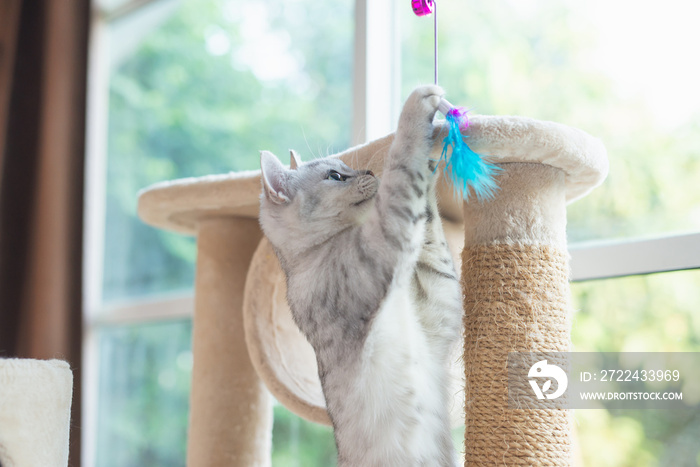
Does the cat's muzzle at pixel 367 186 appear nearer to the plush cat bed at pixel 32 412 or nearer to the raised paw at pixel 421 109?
the raised paw at pixel 421 109

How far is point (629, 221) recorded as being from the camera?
4.74 feet

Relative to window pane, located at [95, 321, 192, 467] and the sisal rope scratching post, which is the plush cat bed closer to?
the sisal rope scratching post

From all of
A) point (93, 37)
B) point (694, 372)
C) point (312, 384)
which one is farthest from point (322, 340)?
point (93, 37)

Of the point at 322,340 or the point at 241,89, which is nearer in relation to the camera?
the point at 322,340

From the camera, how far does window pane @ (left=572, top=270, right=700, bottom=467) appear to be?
1.32m

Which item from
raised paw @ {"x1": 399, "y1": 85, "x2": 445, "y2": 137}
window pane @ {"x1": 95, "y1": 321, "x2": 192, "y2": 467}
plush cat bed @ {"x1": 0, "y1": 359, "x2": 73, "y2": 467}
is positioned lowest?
window pane @ {"x1": 95, "y1": 321, "x2": 192, "y2": 467}

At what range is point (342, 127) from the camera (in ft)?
6.75

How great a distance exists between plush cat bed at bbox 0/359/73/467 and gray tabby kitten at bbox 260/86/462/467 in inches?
15.8

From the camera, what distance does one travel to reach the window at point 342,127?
4.55 feet

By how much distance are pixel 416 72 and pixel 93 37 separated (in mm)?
1757

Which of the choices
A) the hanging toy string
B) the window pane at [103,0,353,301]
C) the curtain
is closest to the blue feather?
the hanging toy string

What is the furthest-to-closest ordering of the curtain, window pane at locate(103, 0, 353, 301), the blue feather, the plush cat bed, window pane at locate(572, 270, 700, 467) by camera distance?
the curtain → window pane at locate(103, 0, 353, 301) → window pane at locate(572, 270, 700, 467) → the plush cat bed → the blue feather

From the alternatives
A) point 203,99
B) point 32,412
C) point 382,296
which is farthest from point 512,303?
point 203,99

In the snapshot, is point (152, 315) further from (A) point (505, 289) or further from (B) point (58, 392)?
(A) point (505, 289)
